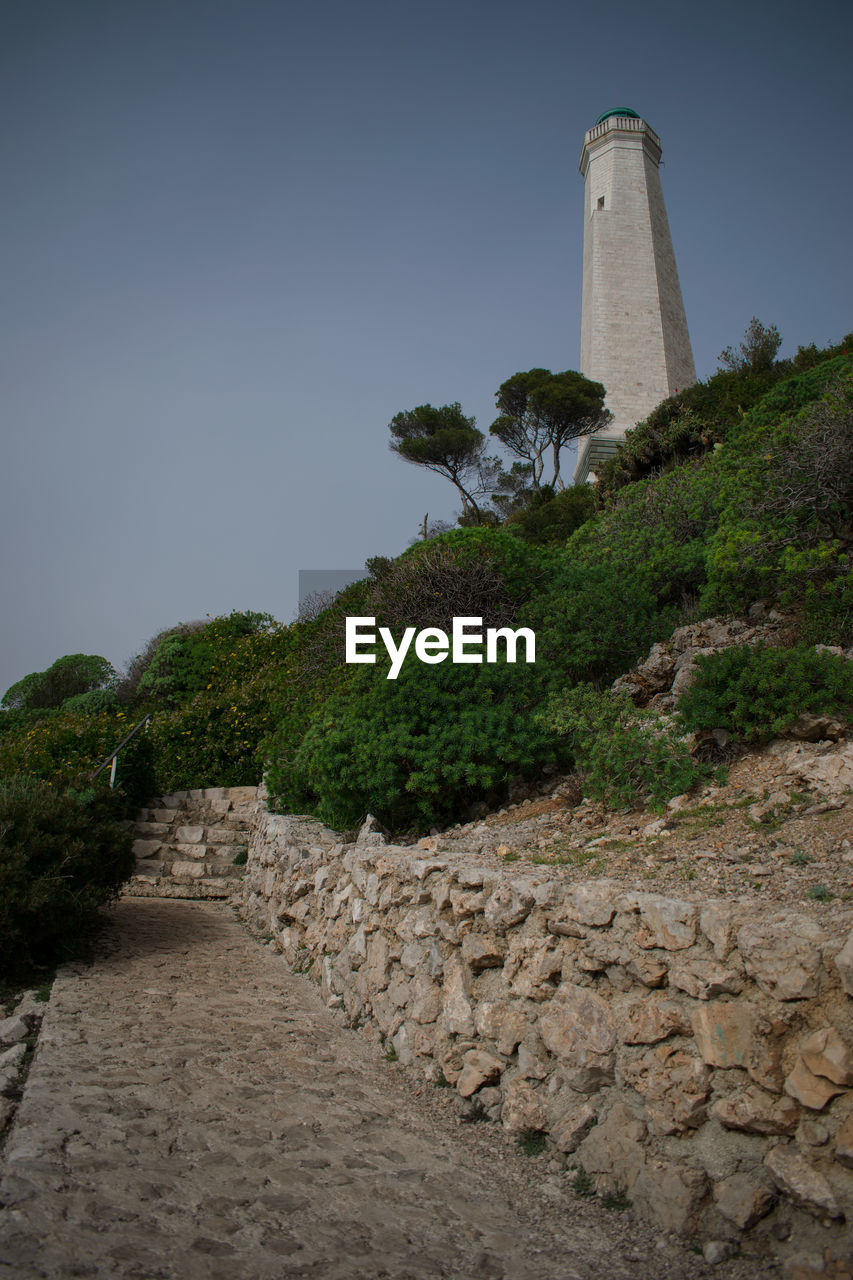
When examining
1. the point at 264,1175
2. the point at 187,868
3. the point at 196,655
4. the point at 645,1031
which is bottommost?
the point at 264,1175

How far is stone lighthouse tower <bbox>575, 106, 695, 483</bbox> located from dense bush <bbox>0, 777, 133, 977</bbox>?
65.2ft

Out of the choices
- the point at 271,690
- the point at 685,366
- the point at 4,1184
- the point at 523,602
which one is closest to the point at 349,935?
the point at 4,1184

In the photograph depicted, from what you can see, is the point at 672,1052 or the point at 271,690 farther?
the point at 271,690

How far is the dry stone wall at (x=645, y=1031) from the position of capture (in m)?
2.17

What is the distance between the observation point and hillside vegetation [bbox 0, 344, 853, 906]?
5.52 metres

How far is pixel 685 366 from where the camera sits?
2520cm

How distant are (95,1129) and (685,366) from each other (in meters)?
27.1

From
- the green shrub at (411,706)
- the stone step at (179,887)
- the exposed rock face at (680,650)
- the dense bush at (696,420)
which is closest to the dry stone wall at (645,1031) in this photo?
the green shrub at (411,706)

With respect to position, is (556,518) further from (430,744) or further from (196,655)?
(430,744)

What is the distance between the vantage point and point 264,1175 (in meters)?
2.74

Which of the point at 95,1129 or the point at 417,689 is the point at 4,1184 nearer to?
the point at 95,1129

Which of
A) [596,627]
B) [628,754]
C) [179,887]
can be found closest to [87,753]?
[179,887]

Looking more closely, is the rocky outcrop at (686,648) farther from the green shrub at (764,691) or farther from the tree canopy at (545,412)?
the tree canopy at (545,412)

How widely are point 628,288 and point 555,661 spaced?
22.3m
